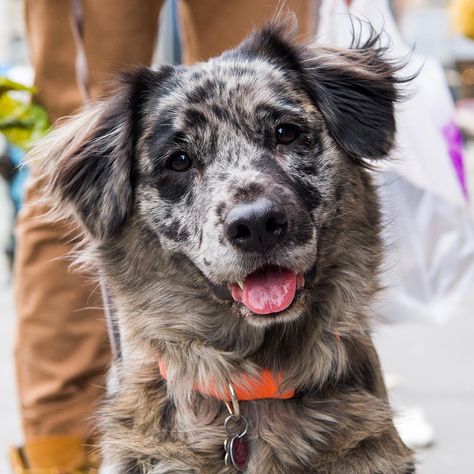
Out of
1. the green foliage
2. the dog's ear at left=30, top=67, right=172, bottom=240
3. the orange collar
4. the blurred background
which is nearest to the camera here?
the orange collar

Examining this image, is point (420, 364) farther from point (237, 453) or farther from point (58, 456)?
point (237, 453)

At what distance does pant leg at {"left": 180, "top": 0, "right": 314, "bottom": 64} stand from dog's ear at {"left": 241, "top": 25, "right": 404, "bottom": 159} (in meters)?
0.41

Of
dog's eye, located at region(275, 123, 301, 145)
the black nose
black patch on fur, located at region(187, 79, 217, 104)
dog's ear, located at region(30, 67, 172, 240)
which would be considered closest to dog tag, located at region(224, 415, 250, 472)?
the black nose

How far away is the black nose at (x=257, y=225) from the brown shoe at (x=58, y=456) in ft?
4.04

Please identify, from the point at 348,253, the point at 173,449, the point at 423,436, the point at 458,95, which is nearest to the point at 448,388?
the point at 423,436

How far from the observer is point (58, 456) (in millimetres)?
3184

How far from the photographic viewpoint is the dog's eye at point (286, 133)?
101 inches

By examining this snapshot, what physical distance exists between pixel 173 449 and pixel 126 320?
46 centimetres

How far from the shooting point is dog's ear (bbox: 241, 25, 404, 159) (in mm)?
2609

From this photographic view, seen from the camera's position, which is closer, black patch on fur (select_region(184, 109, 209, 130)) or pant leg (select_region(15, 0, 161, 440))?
black patch on fur (select_region(184, 109, 209, 130))

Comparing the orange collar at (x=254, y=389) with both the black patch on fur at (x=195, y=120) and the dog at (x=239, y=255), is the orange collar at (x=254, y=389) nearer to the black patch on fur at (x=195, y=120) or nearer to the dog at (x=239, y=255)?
the dog at (x=239, y=255)

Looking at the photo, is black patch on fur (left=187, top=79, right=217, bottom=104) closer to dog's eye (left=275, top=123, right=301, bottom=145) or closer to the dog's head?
the dog's head

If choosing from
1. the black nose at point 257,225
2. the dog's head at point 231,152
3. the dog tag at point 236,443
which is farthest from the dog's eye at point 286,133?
the dog tag at point 236,443

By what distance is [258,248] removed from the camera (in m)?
2.27
